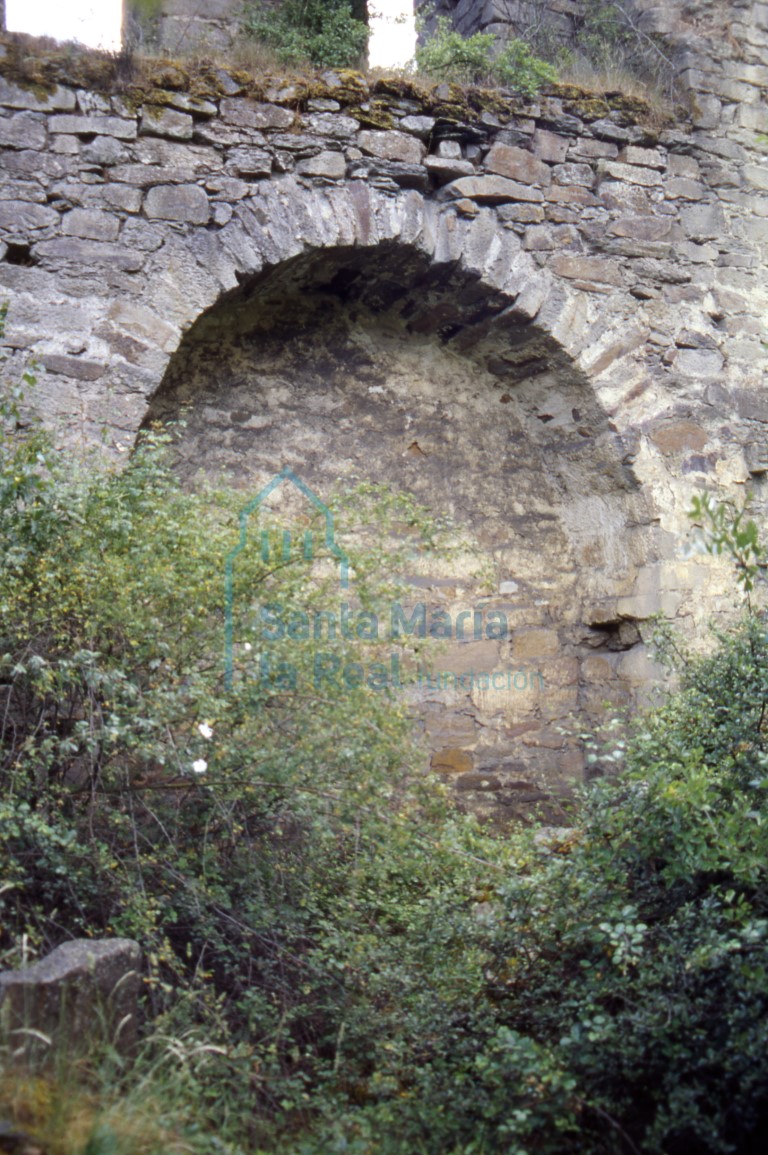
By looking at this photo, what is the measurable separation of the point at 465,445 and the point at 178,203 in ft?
6.06

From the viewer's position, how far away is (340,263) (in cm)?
480

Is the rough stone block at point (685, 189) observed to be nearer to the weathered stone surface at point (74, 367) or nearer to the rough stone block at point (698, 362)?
the rough stone block at point (698, 362)

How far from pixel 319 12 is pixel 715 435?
279 centimetres

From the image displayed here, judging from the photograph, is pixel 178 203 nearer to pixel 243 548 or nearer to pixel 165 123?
pixel 165 123

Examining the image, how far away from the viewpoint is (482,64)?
16.6ft

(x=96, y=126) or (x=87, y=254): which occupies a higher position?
(x=96, y=126)

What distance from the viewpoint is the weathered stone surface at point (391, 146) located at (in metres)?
4.64

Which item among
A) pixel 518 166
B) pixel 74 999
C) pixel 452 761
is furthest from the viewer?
pixel 452 761

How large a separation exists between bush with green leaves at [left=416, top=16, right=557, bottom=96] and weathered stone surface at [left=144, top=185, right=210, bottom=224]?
4.75 ft

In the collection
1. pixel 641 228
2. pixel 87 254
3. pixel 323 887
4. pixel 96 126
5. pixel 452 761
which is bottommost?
pixel 452 761

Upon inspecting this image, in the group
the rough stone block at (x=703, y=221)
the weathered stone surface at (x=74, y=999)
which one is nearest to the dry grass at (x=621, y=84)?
the rough stone block at (x=703, y=221)

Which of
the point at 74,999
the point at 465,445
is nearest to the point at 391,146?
the point at 465,445

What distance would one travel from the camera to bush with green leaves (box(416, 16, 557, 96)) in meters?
5.00

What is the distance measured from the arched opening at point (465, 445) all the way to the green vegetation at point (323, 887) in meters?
1.46
